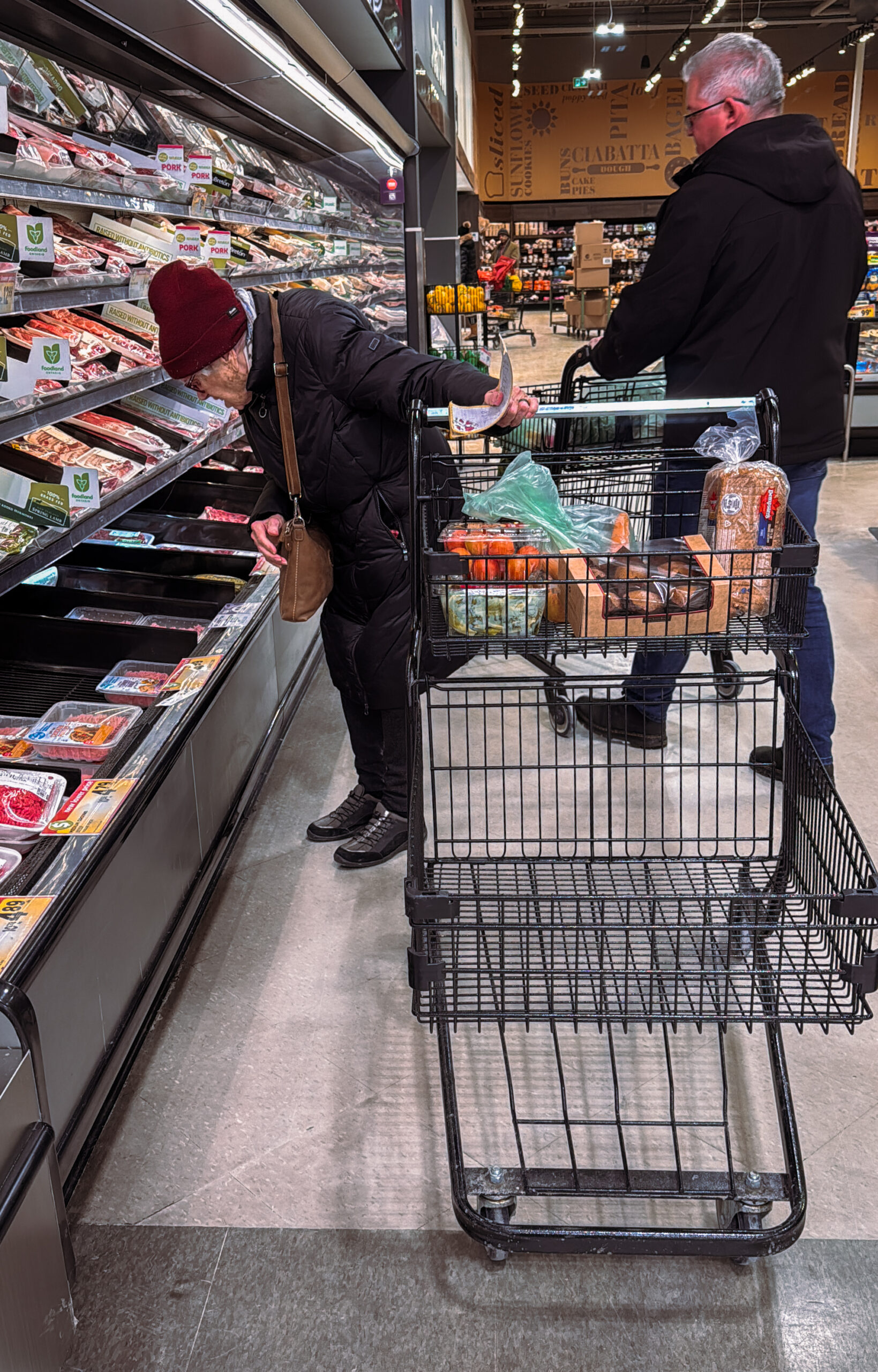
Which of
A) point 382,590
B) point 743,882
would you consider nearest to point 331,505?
point 382,590

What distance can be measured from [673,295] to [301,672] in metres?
1.85

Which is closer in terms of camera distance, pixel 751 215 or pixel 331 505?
pixel 331 505

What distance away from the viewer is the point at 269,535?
257cm

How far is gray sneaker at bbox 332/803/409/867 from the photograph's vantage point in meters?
2.82

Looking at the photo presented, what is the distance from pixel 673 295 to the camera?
287 cm

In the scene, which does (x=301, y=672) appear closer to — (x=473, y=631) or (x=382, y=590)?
(x=382, y=590)

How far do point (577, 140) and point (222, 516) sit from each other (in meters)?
20.9

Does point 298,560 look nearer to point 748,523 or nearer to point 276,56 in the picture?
point 748,523

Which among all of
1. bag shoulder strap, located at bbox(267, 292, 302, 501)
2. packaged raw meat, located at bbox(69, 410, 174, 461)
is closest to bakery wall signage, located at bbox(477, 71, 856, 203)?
packaged raw meat, located at bbox(69, 410, 174, 461)

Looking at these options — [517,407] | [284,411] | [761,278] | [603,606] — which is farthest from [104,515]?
[761,278]

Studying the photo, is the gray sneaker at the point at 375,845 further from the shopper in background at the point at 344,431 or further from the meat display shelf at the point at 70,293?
the meat display shelf at the point at 70,293

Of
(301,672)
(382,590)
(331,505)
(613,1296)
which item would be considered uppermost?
(331,505)

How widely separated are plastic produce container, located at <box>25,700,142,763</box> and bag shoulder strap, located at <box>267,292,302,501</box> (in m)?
0.65

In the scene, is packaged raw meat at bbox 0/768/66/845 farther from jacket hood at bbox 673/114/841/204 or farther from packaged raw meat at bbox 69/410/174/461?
jacket hood at bbox 673/114/841/204
